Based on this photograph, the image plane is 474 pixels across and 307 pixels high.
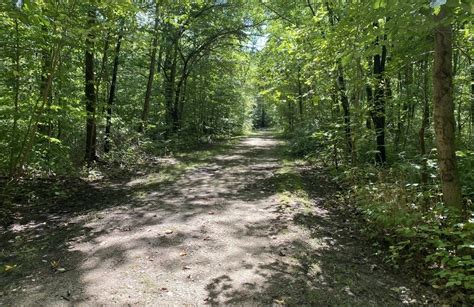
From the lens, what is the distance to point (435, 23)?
3379mm

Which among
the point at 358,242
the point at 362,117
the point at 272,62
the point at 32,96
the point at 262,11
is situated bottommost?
the point at 358,242

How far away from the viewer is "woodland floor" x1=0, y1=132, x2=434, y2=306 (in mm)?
3625

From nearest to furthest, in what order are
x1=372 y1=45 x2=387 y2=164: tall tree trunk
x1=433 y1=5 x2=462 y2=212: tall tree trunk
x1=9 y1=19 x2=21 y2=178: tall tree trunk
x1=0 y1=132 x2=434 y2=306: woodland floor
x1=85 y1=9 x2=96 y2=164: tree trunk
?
x1=0 y1=132 x2=434 y2=306: woodland floor
x1=433 y1=5 x2=462 y2=212: tall tree trunk
x1=9 y1=19 x2=21 y2=178: tall tree trunk
x1=372 y1=45 x2=387 y2=164: tall tree trunk
x1=85 y1=9 x2=96 y2=164: tree trunk

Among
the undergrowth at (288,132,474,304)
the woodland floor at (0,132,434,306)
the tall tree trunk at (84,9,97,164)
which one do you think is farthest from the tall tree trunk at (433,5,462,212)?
the tall tree trunk at (84,9,97,164)

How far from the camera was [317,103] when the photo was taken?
912 cm

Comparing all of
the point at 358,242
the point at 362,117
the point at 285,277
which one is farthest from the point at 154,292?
the point at 362,117

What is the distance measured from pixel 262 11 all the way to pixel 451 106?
527 inches

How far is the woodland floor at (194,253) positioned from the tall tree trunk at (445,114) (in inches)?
48.8

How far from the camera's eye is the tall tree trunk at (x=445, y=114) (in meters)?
4.19

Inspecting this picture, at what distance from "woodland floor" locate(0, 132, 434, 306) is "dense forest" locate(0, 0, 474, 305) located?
0.30m

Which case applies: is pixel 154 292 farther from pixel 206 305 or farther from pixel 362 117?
pixel 362 117

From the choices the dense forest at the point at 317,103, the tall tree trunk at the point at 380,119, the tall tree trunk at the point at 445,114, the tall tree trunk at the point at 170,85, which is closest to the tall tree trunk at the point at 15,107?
the dense forest at the point at 317,103

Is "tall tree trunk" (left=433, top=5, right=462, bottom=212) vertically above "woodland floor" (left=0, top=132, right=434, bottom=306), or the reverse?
"tall tree trunk" (left=433, top=5, right=462, bottom=212)

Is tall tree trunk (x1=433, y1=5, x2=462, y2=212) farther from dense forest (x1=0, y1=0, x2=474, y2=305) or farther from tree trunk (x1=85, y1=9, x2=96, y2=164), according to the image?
tree trunk (x1=85, y1=9, x2=96, y2=164)
